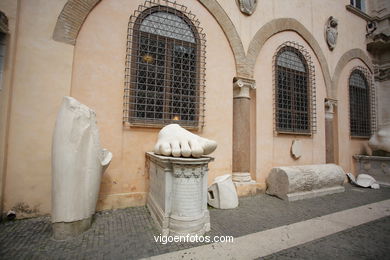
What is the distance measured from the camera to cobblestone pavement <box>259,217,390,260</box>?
2.07m

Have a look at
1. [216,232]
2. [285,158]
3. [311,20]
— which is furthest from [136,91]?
[311,20]

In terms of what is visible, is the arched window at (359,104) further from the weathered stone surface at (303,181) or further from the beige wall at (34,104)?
the beige wall at (34,104)

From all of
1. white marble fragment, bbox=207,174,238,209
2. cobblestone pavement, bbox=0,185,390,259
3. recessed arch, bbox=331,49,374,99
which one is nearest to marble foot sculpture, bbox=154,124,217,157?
cobblestone pavement, bbox=0,185,390,259

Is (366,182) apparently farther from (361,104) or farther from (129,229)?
(129,229)

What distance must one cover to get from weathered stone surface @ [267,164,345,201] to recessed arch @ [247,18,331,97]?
7.79 ft

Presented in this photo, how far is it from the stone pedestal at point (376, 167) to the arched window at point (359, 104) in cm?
88

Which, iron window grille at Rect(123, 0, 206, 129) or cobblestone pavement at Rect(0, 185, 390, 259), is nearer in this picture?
cobblestone pavement at Rect(0, 185, 390, 259)

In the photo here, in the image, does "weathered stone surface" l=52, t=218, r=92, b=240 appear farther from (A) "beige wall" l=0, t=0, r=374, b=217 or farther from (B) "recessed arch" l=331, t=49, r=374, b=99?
(B) "recessed arch" l=331, t=49, r=374, b=99

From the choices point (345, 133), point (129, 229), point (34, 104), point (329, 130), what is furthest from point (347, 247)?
point (345, 133)

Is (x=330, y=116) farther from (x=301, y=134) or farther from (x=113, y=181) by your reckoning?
(x=113, y=181)

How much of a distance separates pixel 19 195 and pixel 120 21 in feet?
10.6

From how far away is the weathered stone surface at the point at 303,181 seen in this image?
163 inches

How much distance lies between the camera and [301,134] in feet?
18.1

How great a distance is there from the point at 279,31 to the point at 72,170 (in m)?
5.73
